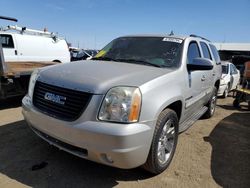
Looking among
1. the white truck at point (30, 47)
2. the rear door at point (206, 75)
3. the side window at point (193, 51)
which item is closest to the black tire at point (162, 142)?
the side window at point (193, 51)

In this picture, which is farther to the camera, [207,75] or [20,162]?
[207,75]

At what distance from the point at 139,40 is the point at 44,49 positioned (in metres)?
8.16

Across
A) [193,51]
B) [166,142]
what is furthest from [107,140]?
[193,51]

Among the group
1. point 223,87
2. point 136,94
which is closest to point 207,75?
point 136,94

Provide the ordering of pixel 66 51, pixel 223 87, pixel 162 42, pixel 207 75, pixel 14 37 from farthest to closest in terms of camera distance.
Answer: pixel 66 51
pixel 14 37
pixel 223 87
pixel 207 75
pixel 162 42

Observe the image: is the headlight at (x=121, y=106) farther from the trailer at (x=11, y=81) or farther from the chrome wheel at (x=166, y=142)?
the trailer at (x=11, y=81)

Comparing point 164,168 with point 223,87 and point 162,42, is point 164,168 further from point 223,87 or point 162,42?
point 223,87

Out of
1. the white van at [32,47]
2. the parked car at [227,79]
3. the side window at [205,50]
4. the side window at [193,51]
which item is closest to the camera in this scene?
the side window at [193,51]

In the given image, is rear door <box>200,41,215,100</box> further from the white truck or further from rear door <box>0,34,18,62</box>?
rear door <box>0,34,18,62</box>

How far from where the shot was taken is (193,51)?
461 centimetres

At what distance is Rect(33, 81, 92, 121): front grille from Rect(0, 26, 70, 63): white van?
7.66 m

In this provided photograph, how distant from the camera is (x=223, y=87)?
32.2ft

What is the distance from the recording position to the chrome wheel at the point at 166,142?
3.31 m

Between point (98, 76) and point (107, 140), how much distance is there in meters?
0.83
